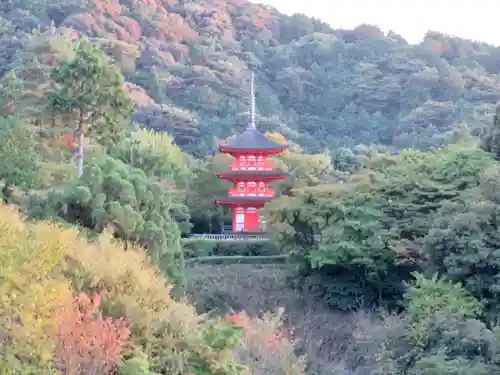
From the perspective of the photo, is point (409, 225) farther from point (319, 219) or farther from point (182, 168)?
point (182, 168)

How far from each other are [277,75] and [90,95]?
41.0 m

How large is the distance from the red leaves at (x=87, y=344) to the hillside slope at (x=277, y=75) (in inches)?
1562

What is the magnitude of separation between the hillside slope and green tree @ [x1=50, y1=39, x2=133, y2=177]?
25661mm

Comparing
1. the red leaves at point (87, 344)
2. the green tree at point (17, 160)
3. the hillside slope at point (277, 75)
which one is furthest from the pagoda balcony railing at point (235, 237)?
the hillside slope at point (277, 75)

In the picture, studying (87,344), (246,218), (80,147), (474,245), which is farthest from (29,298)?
(246,218)

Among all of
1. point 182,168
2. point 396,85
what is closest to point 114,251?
point 182,168

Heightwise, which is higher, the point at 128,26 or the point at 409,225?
the point at 128,26

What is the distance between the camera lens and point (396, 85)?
188 feet

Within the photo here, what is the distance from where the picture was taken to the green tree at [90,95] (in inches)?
880

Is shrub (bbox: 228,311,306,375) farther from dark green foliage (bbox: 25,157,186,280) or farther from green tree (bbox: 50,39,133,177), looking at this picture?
green tree (bbox: 50,39,133,177)

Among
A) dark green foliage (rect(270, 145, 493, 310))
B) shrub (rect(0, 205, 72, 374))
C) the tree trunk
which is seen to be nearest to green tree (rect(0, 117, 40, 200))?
the tree trunk

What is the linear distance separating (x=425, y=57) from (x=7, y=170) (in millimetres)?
46070

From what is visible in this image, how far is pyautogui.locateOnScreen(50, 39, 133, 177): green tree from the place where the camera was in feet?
73.3

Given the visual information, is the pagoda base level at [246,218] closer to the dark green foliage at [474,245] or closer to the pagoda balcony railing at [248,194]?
the pagoda balcony railing at [248,194]
